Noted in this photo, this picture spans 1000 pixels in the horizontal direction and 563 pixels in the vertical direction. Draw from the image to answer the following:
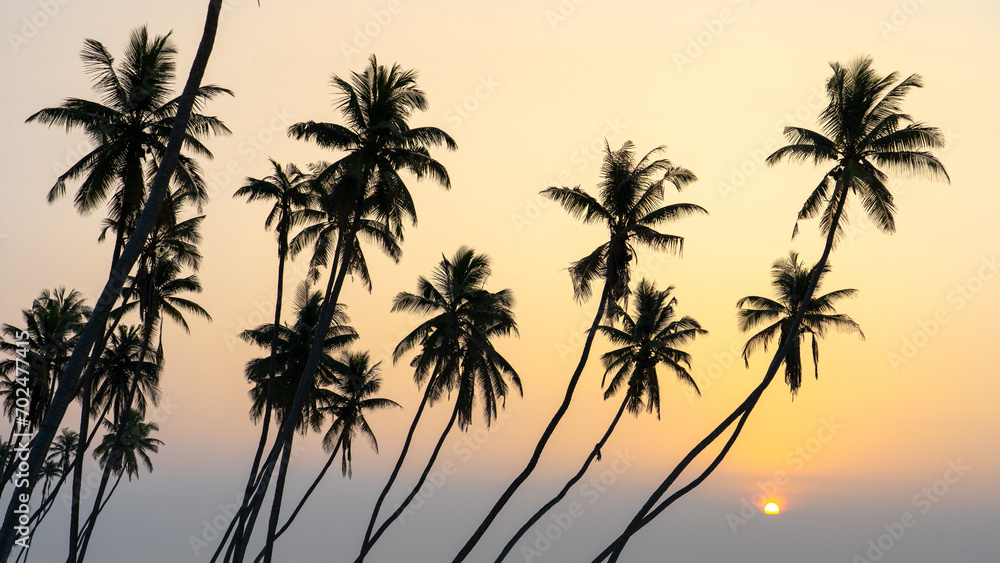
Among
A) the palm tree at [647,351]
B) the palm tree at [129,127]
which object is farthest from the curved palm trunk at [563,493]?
the palm tree at [129,127]

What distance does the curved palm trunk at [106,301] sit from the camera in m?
16.8

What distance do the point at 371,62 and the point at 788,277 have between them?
20.6 meters

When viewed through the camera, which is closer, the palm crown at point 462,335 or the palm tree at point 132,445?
the palm crown at point 462,335

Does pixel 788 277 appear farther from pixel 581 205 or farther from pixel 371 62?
pixel 371 62

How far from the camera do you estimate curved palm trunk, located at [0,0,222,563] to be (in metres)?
16.8

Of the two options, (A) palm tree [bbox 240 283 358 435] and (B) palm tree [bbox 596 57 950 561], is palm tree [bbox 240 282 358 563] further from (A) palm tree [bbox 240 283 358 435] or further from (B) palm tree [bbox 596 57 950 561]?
(B) palm tree [bbox 596 57 950 561]

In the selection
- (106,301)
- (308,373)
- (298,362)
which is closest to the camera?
(106,301)

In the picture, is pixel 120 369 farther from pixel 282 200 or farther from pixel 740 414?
pixel 740 414

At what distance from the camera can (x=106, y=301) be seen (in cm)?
1795

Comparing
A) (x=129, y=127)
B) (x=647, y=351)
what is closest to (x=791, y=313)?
(x=647, y=351)

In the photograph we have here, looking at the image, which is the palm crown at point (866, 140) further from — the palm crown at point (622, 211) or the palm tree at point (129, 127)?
the palm tree at point (129, 127)

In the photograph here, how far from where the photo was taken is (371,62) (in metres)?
30.4

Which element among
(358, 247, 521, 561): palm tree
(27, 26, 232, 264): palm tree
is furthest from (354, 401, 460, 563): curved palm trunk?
(27, 26, 232, 264): palm tree

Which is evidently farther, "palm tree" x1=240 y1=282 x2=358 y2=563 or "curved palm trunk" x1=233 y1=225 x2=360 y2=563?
"palm tree" x1=240 y1=282 x2=358 y2=563
